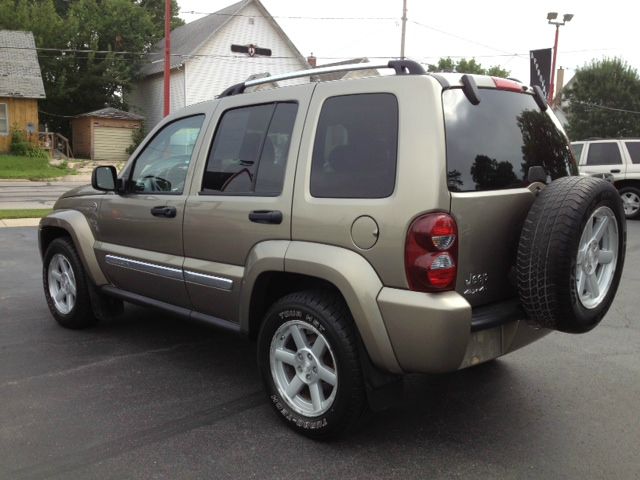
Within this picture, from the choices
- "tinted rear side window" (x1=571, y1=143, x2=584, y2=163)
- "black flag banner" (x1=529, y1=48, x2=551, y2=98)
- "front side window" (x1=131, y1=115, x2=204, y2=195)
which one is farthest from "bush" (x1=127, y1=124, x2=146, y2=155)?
"front side window" (x1=131, y1=115, x2=204, y2=195)

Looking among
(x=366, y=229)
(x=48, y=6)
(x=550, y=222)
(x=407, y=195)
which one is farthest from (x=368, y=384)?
(x=48, y=6)

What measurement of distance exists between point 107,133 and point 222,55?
8104 millimetres

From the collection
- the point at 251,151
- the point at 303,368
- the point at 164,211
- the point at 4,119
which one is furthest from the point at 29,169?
the point at 303,368

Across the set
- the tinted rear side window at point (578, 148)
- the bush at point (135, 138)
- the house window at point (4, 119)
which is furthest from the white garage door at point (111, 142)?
the tinted rear side window at point (578, 148)

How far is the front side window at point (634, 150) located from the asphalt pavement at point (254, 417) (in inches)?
400

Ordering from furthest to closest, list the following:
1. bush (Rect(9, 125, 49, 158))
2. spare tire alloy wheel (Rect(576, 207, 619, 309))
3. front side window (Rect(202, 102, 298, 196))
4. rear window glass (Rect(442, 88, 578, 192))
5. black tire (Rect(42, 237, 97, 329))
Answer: bush (Rect(9, 125, 49, 158)) → black tire (Rect(42, 237, 97, 329)) → front side window (Rect(202, 102, 298, 196)) → spare tire alloy wheel (Rect(576, 207, 619, 309)) → rear window glass (Rect(442, 88, 578, 192))

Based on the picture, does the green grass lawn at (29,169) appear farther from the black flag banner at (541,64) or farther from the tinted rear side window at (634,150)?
the tinted rear side window at (634,150)

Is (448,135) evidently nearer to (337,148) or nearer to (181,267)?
(337,148)

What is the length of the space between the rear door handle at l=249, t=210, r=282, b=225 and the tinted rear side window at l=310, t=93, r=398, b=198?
0.26m

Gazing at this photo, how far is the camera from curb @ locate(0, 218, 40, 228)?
11562 millimetres

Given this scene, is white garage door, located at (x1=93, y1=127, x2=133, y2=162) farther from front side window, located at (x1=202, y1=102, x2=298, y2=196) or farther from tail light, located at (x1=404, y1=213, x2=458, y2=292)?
tail light, located at (x1=404, y1=213, x2=458, y2=292)

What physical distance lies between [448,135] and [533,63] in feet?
46.7

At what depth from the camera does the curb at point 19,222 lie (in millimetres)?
11562

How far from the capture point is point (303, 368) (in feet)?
10.8
